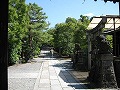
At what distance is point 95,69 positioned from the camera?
488 inches

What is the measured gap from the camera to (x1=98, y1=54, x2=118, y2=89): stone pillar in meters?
11.1

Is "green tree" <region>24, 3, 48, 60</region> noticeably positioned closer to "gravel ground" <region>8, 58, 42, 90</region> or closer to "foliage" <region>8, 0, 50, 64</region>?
"foliage" <region>8, 0, 50, 64</region>

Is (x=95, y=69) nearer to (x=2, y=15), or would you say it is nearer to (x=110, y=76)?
(x=110, y=76)

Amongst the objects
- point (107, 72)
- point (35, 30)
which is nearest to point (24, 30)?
point (35, 30)

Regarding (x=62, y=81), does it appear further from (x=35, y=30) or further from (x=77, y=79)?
(x=35, y=30)

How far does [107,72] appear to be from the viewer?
11102mm

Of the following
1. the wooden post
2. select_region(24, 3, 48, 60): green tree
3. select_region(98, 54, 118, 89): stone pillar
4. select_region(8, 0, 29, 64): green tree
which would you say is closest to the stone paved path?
select_region(98, 54, 118, 89): stone pillar

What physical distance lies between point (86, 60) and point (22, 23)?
9510 millimetres

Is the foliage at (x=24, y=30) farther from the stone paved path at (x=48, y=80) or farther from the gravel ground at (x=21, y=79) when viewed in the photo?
the stone paved path at (x=48, y=80)

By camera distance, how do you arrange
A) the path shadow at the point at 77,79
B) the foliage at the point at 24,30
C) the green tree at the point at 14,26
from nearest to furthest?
the path shadow at the point at 77,79 → the green tree at the point at 14,26 → the foliage at the point at 24,30

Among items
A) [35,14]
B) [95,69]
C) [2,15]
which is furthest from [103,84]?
[35,14]

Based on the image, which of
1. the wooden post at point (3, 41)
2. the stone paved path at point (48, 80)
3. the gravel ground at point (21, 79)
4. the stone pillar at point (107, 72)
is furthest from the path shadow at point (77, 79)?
the wooden post at point (3, 41)

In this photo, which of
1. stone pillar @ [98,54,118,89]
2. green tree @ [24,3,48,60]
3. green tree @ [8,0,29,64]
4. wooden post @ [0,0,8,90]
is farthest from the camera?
green tree @ [24,3,48,60]

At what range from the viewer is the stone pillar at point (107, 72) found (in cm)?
1105
